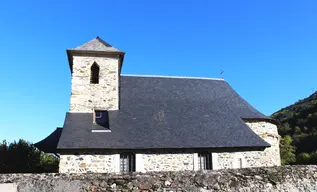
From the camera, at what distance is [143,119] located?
13055 millimetres

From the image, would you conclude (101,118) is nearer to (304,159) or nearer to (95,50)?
(95,50)

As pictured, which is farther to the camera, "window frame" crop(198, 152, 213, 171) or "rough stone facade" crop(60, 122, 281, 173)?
"window frame" crop(198, 152, 213, 171)

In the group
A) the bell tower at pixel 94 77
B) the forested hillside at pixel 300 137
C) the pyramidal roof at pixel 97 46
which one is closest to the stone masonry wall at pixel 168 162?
the bell tower at pixel 94 77

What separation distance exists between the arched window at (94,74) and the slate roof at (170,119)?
1.52 metres

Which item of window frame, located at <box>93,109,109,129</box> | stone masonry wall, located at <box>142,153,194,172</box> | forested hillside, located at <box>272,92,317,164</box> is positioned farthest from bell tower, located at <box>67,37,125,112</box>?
forested hillside, located at <box>272,92,317,164</box>

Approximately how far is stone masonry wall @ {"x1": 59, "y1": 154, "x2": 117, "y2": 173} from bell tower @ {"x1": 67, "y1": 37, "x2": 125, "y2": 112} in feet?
10.6

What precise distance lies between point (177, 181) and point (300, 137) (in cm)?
3928

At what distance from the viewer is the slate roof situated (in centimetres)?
1153

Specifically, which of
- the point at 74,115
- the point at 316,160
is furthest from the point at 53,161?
the point at 316,160

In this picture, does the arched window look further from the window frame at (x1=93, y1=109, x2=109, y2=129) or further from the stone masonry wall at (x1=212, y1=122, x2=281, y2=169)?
the stone masonry wall at (x1=212, y1=122, x2=281, y2=169)

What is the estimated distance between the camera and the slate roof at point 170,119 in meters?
11.5

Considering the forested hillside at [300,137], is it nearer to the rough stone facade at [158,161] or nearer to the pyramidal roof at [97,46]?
the rough stone facade at [158,161]

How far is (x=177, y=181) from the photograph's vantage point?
2713mm

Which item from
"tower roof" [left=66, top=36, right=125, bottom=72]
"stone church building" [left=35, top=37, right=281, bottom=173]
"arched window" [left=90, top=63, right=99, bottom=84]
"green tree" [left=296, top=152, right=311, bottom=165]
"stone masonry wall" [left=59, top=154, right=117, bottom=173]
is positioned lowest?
"green tree" [left=296, top=152, right=311, bottom=165]
